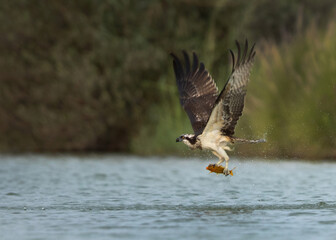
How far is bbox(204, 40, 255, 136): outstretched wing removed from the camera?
33.8 feet

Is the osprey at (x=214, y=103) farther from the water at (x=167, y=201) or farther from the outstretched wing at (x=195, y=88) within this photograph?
the water at (x=167, y=201)

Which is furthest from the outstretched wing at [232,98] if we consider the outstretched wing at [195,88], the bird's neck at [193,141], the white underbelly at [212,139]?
the outstretched wing at [195,88]

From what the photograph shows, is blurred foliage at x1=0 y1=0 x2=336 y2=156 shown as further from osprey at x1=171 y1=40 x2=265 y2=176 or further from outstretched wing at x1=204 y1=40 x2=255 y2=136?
outstretched wing at x1=204 y1=40 x2=255 y2=136

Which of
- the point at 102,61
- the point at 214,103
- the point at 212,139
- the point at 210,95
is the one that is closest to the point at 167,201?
the point at 212,139

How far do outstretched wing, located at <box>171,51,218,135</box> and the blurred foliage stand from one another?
901cm

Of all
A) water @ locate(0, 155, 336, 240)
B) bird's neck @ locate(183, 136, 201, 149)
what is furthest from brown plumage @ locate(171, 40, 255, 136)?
water @ locate(0, 155, 336, 240)

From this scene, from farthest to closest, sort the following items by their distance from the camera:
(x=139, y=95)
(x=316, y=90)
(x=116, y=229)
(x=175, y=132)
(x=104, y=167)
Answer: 1. (x=139, y=95)
2. (x=175, y=132)
3. (x=104, y=167)
4. (x=316, y=90)
5. (x=116, y=229)

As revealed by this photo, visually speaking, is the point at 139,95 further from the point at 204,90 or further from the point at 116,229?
the point at 116,229

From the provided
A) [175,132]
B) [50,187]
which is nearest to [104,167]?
[175,132]

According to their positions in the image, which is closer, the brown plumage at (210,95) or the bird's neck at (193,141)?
the brown plumage at (210,95)

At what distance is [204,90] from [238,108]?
6.81ft

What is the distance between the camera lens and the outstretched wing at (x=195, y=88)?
12.5 metres

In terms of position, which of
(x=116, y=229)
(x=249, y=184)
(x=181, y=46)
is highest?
(x=181, y=46)

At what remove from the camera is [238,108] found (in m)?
10.7
